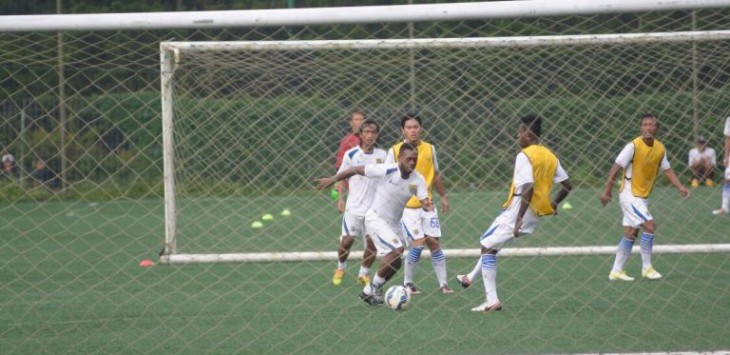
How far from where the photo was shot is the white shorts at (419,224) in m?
9.99

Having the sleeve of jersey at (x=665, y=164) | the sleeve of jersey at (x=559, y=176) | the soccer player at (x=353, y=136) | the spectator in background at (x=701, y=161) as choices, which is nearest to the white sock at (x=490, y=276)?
the sleeve of jersey at (x=559, y=176)

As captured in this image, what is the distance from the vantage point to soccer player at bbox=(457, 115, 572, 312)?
8539 mm

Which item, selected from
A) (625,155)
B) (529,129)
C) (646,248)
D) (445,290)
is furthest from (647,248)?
(529,129)

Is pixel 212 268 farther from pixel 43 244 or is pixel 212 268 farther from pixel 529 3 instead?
pixel 529 3

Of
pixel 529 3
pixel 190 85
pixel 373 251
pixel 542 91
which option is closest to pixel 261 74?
pixel 190 85

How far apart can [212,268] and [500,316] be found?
3930mm

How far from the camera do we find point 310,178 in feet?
48.4

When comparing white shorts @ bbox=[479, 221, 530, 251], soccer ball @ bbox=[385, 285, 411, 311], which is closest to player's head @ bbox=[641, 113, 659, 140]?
white shorts @ bbox=[479, 221, 530, 251]

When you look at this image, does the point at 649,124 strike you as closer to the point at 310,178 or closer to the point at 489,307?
the point at 489,307

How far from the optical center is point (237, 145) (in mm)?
12688

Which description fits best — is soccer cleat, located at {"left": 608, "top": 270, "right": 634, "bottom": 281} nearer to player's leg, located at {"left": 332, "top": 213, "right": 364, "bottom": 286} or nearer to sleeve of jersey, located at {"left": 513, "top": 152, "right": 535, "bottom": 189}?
sleeve of jersey, located at {"left": 513, "top": 152, "right": 535, "bottom": 189}

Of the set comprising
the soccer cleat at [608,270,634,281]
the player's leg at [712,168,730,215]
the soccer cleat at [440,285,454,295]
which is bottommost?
the player's leg at [712,168,730,215]

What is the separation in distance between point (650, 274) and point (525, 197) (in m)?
2.56

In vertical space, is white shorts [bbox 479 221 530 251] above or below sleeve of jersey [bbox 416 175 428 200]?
below
